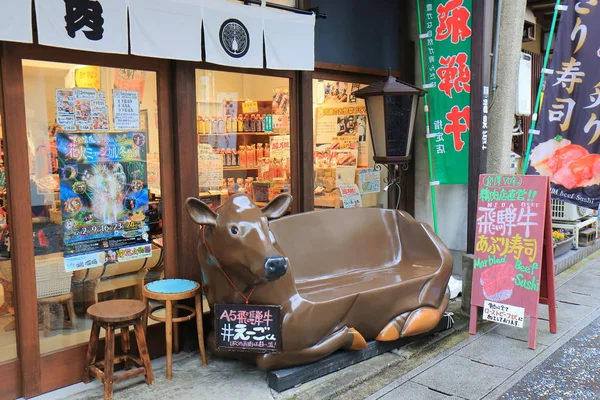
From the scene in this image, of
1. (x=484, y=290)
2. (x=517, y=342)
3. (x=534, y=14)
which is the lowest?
(x=517, y=342)

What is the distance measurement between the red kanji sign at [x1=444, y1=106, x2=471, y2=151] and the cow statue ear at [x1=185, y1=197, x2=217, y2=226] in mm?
4087

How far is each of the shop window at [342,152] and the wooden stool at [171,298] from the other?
2.53m

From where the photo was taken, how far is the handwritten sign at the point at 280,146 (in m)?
6.42

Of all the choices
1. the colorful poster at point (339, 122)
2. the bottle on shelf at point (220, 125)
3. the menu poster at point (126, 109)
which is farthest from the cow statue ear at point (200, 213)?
the colorful poster at point (339, 122)

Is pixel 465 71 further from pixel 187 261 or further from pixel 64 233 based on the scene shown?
pixel 64 233

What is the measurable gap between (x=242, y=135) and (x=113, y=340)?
9.43 ft

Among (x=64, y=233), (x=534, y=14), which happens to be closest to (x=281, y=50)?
(x=64, y=233)

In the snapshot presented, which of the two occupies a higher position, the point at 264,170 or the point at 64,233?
the point at 264,170

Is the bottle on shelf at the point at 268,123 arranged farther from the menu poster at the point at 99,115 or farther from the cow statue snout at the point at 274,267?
the cow statue snout at the point at 274,267

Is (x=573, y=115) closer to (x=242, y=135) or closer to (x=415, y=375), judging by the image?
(x=415, y=375)

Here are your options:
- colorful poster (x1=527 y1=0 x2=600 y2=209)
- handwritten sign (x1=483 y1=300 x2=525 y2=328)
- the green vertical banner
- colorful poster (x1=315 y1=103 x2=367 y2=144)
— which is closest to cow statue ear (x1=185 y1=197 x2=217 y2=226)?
colorful poster (x1=315 y1=103 x2=367 y2=144)

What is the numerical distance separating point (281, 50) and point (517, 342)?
3935 millimetres

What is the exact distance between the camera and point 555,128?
6.50 metres

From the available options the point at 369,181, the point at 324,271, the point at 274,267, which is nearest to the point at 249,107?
the point at 324,271
